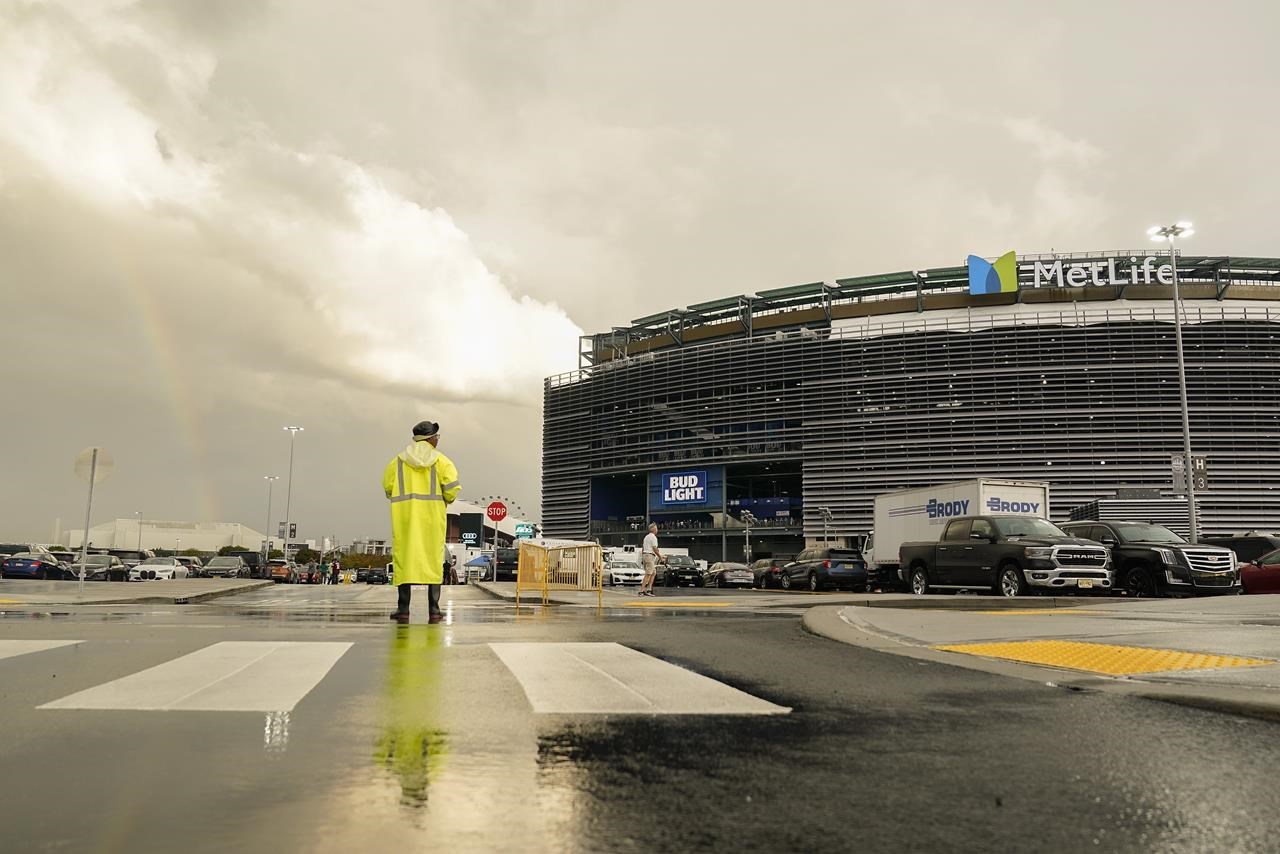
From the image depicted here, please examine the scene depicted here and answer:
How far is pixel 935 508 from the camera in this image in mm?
28844

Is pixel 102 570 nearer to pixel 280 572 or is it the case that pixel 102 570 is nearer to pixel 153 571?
pixel 153 571

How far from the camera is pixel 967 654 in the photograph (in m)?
7.14

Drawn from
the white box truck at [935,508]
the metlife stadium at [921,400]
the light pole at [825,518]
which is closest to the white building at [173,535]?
the metlife stadium at [921,400]

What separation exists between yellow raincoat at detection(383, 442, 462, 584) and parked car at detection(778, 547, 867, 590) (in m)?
24.5

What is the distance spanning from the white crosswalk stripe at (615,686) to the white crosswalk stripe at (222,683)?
4.00 feet

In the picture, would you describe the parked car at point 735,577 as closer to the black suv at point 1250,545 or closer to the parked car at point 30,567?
the black suv at point 1250,545

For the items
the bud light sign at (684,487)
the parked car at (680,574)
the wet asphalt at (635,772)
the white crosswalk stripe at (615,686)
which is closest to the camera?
the wet asphalt at (635,772)

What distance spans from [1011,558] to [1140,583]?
3285mm

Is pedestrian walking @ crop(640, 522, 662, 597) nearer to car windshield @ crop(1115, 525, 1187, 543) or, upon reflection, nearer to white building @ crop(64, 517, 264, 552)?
car windshield @ crop(1115, 525, 1187, 543)

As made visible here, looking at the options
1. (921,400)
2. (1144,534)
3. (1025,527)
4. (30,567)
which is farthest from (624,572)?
(921,400)

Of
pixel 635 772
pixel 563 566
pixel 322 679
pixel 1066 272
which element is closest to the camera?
pixel 635 772

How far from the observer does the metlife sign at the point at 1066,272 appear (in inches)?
2594

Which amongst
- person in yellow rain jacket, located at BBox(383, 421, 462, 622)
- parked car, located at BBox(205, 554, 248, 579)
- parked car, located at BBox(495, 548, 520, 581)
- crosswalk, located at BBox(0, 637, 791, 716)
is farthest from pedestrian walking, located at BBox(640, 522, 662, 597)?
parked car, located at BBox(205, 554, 248, 579)

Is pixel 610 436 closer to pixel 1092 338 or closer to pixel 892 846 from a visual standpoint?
pixel 1092 338
